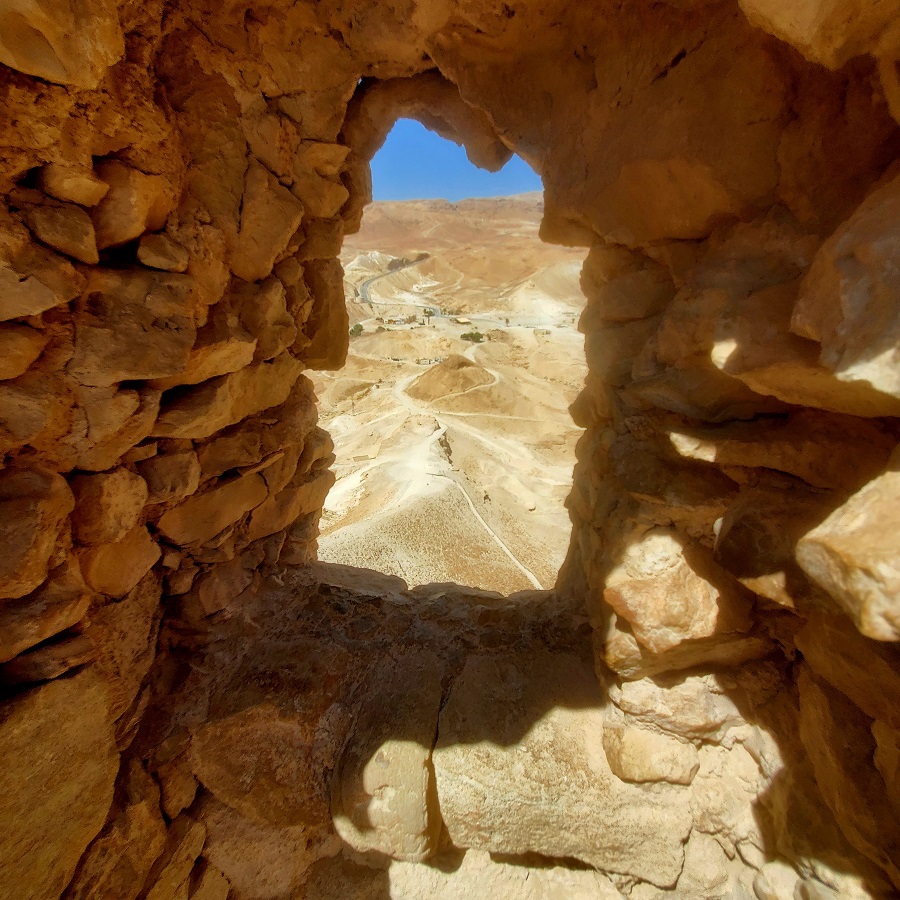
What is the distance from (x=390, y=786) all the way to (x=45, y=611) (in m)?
1.34

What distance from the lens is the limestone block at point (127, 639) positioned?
1749 mm

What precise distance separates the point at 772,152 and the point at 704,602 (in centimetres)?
150

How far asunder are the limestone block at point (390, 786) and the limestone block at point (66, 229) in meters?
1.93

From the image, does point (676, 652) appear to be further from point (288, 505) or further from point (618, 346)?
point (288, 505)

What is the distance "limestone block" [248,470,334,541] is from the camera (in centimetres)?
244

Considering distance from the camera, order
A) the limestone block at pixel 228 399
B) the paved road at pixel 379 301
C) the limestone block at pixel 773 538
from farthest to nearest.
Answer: the paved road at pixel 379 301 < the limestone block at pixel 228 399 < the limestone block at pixel 773 538

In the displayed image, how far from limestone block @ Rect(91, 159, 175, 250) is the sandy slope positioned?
303 cm

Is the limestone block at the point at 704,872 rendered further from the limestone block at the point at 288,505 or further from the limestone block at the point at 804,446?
the limestone block at the point at 288,505

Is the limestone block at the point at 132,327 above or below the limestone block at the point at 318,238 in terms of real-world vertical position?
below

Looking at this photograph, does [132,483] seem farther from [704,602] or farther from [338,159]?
[704,602]

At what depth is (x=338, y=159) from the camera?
84.0 inches

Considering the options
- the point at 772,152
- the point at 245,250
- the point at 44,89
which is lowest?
the point at 245,250

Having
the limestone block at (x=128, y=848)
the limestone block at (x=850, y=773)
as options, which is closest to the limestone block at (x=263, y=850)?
the limestone block at (x=128, y=848)

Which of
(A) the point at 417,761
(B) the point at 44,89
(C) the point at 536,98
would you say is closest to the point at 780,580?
(A) the point at 417,761
